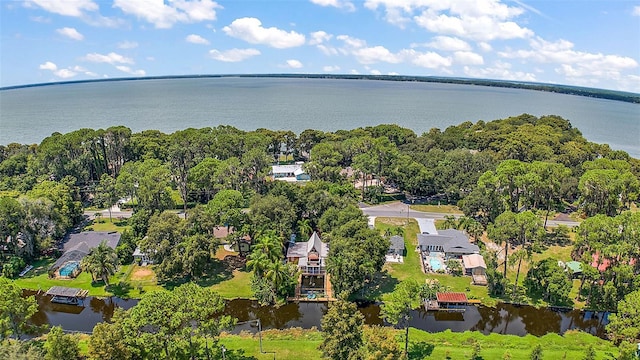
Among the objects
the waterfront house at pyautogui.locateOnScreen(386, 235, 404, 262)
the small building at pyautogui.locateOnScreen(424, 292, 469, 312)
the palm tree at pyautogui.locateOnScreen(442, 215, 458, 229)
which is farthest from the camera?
the palm tree at pyautogui.locateOnScreen(442, 215, 458, 229)

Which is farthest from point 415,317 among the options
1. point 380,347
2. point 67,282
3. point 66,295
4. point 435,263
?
point 67,282

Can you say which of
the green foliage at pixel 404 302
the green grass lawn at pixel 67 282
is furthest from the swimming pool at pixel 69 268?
the green foliage at pixel 404 302

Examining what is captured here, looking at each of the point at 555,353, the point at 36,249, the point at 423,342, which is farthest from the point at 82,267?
the point at 555,353

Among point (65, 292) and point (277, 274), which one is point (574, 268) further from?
point (65, 292)

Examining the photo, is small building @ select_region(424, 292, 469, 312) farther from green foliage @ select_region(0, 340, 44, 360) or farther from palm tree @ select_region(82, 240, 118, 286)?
palm tree @ select_region(82, 240, 118, 286)

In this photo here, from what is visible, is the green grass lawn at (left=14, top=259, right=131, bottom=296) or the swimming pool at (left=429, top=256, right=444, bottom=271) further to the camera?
the swimming pool at (left=429, top=256, right=444, bottom=271)

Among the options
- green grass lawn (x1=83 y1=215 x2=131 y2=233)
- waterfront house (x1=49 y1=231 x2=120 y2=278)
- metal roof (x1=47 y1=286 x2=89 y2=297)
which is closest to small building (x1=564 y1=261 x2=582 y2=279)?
metal roof (x1=47 y1=286 x2=89 y2=297)

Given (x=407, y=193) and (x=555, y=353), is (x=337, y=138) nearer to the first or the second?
(x=407, y=193)
